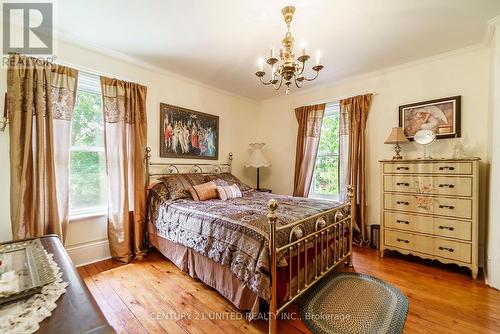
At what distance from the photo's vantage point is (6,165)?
2.07 metres

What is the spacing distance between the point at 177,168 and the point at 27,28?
2.14 meters

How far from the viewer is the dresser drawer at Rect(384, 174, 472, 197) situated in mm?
2322

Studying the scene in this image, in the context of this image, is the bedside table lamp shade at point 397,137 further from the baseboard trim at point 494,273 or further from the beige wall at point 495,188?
the baseboard trim at point 494,273

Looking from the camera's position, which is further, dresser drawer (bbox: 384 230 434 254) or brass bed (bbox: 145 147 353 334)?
dresser drawer (bbox: 384 230 434 254)

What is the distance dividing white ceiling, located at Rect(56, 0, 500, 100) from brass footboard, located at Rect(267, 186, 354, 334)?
166 cm

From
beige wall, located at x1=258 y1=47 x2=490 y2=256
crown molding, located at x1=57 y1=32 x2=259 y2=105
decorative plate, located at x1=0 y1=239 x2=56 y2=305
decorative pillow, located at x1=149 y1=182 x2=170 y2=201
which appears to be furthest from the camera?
decorative pillow, located at x1=149 y1=182 x2=170 y2=201

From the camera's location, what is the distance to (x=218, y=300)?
74.5 inches

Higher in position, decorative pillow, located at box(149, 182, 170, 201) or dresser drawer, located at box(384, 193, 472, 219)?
decorative pillow, located at box(149, 182, 170, 201)

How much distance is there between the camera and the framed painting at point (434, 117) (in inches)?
104

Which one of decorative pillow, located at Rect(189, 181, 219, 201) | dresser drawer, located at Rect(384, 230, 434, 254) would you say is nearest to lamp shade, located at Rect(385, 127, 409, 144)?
dresser drawer, located at Rect(384, 230, 434, 254)

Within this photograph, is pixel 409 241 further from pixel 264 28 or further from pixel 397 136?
pixel 264 28

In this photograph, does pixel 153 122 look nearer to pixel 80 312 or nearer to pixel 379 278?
pixel 80 312

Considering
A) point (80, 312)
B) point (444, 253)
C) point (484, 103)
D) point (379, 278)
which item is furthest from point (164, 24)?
point (444, 253)

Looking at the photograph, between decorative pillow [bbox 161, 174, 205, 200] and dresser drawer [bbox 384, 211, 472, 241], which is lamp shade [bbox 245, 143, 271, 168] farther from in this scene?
dresser drawer [bbox 384, 211, 472, 241]
